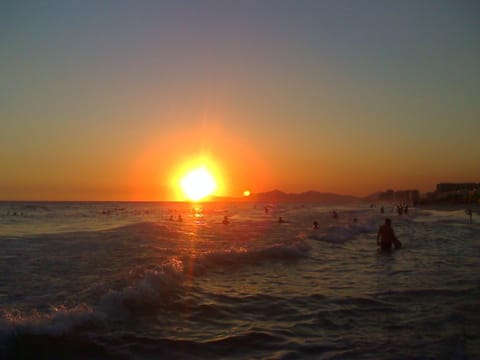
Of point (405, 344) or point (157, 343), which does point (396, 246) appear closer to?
point (405, 344)

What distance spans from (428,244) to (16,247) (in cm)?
2503

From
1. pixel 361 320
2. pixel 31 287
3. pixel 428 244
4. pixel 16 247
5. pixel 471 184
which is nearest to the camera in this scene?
pixel 361 320

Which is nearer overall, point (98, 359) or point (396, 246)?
point (98, 359)

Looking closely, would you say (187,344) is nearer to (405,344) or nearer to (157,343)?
(157,343)

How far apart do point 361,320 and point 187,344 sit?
4004 mm

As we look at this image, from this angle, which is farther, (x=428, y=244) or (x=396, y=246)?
(x=428, y=244)

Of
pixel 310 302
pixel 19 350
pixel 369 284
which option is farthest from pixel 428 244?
pixel 19 350

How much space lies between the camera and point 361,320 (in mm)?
8891

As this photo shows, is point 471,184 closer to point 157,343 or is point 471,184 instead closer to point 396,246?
point 396,246

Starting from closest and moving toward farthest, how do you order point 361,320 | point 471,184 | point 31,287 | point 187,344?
point 187,344 < point 361,320 < point 31,287 < point 471,184

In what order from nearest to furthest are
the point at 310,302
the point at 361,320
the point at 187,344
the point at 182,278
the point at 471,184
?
1. the point at 187,344
2. the point at 361,320
3. the point at 310,302
4. the point at 182,278
5. the point at 471,184

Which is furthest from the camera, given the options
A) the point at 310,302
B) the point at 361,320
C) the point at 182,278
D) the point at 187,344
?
the point at 182,278

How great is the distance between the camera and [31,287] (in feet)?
40.2

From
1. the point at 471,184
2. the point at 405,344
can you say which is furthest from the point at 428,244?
the point at 471,184
